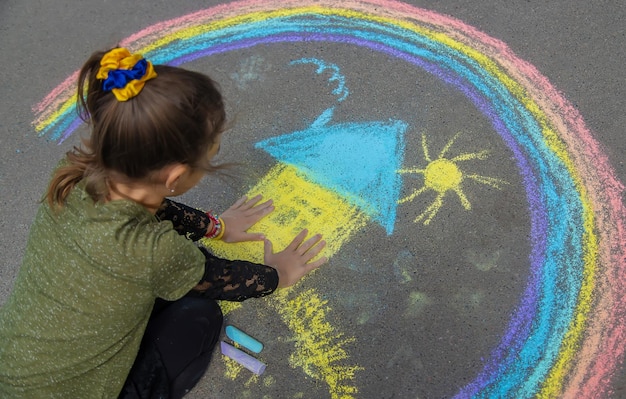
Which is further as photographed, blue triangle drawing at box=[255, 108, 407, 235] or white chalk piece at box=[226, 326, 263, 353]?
blue triangle drawing at box=[255, 108, 407, 235]

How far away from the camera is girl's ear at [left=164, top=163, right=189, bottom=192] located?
1380mm

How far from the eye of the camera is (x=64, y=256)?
1.41 meters

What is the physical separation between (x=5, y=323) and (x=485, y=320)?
5.41 ft

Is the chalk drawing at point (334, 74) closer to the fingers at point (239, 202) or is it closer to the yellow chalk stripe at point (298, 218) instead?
the yellow chalk stripe at point (298, 218)

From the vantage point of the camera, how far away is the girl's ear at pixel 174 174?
1380 mm

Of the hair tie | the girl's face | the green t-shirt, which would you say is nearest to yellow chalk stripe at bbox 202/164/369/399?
the green t-shirt

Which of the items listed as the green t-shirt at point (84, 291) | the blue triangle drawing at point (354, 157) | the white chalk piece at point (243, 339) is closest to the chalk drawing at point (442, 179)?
the blue triangle drawing at point (354, 157)

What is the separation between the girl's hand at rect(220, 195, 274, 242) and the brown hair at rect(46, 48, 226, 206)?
2.79ft

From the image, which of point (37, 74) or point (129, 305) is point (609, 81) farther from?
point (37, 74)

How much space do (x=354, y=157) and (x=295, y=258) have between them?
582 millimetres

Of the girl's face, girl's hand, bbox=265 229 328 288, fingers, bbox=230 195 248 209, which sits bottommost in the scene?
fingers, bbox=230 195 248 209

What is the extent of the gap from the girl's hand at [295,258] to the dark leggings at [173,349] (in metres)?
0.29

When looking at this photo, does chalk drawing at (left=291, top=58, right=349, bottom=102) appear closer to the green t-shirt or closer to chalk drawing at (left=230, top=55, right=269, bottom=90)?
chalk drawing at (left=230, top=55, right=269, bottom=90)

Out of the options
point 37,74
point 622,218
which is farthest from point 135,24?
point 622,218
